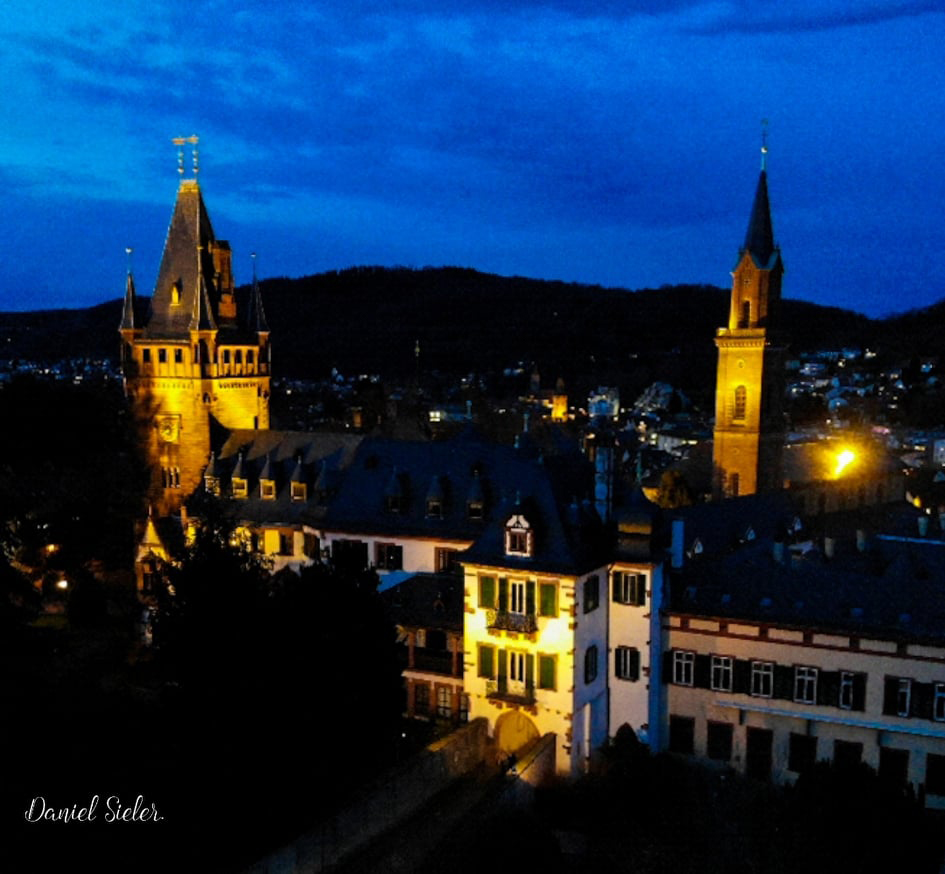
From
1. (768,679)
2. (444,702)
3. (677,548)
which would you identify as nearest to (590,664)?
(677,548)

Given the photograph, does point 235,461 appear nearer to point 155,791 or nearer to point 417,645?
point 417,645

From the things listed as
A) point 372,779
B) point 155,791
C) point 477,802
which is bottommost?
point 477,802

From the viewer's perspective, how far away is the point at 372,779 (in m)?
25.2

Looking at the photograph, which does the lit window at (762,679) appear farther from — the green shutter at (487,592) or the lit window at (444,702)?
the lit window at (444,702)

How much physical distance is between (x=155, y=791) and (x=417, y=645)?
45.4 feet

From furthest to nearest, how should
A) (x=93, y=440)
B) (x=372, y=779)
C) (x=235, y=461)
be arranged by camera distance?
(x=93, y=440) → (x=235, y=461) → (x=372, y=779)

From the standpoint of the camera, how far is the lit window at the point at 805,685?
29.9m

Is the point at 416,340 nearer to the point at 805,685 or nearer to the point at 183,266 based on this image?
the point at 183,266

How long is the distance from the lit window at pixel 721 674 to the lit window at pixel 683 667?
0.67 metres

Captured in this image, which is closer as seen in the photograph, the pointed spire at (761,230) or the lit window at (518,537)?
the lit window at (518,537)

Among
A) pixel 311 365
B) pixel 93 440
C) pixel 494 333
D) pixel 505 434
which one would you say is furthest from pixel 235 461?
pixel 494 333

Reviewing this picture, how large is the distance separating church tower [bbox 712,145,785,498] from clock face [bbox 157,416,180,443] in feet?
103

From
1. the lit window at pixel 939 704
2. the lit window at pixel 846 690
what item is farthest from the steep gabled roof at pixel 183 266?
the lit window at pixel 939 704

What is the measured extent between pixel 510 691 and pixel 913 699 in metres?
12.1
